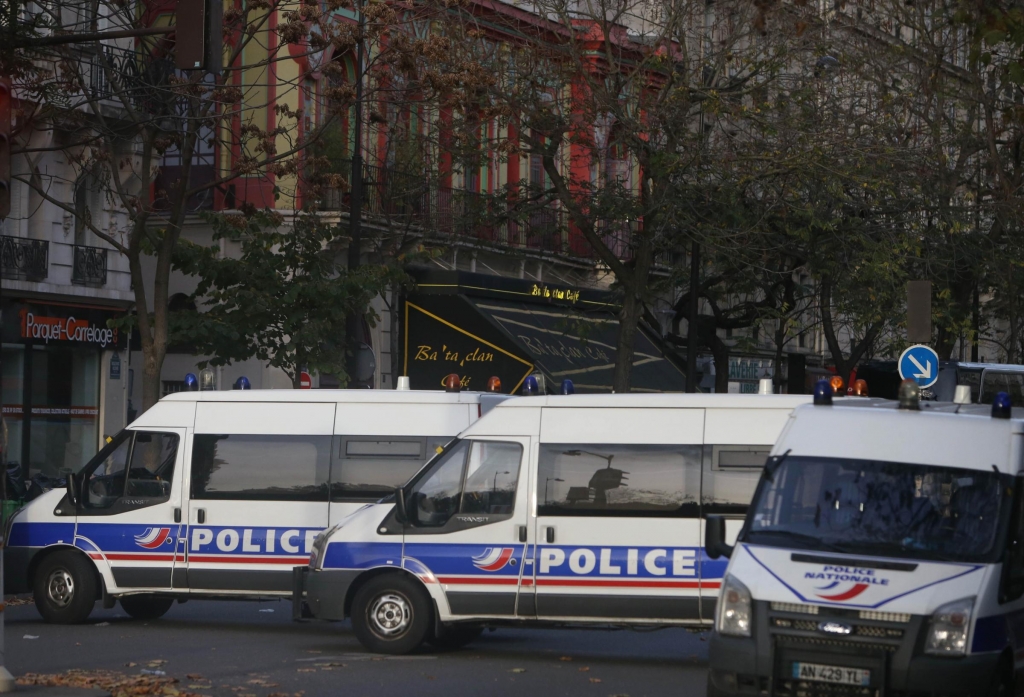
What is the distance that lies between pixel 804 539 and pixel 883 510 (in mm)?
515

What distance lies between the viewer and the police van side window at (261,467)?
46.3 feet

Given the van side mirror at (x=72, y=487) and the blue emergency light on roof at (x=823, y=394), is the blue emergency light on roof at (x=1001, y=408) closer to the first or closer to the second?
the blue emergency light on roof at (x=823, y=394)

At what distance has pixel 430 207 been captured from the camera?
2981cm

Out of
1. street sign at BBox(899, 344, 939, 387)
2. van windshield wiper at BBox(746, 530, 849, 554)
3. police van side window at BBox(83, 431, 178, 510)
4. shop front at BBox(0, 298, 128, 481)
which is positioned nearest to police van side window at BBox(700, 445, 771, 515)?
van windshield wiper at BBox(746, 530, 849, 554)

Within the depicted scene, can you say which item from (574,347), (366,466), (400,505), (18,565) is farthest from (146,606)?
(574,347)

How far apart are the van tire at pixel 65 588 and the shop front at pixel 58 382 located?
11.1 metres

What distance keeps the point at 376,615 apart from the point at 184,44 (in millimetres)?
5020

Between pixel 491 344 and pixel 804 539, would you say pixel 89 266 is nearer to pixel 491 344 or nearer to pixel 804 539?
pixel 491 344

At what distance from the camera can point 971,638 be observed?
8328 millimetres

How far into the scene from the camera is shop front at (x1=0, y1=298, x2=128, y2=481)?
85.0ft

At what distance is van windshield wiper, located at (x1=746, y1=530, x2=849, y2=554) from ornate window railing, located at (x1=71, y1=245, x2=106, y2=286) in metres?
19.5

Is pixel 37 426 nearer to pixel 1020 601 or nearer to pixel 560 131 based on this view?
pixel 560 131

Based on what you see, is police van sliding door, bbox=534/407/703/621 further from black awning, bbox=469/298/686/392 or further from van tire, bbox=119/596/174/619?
black awning, bbox=469/298/686/392

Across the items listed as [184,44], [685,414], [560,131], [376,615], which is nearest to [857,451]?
[685,414]
